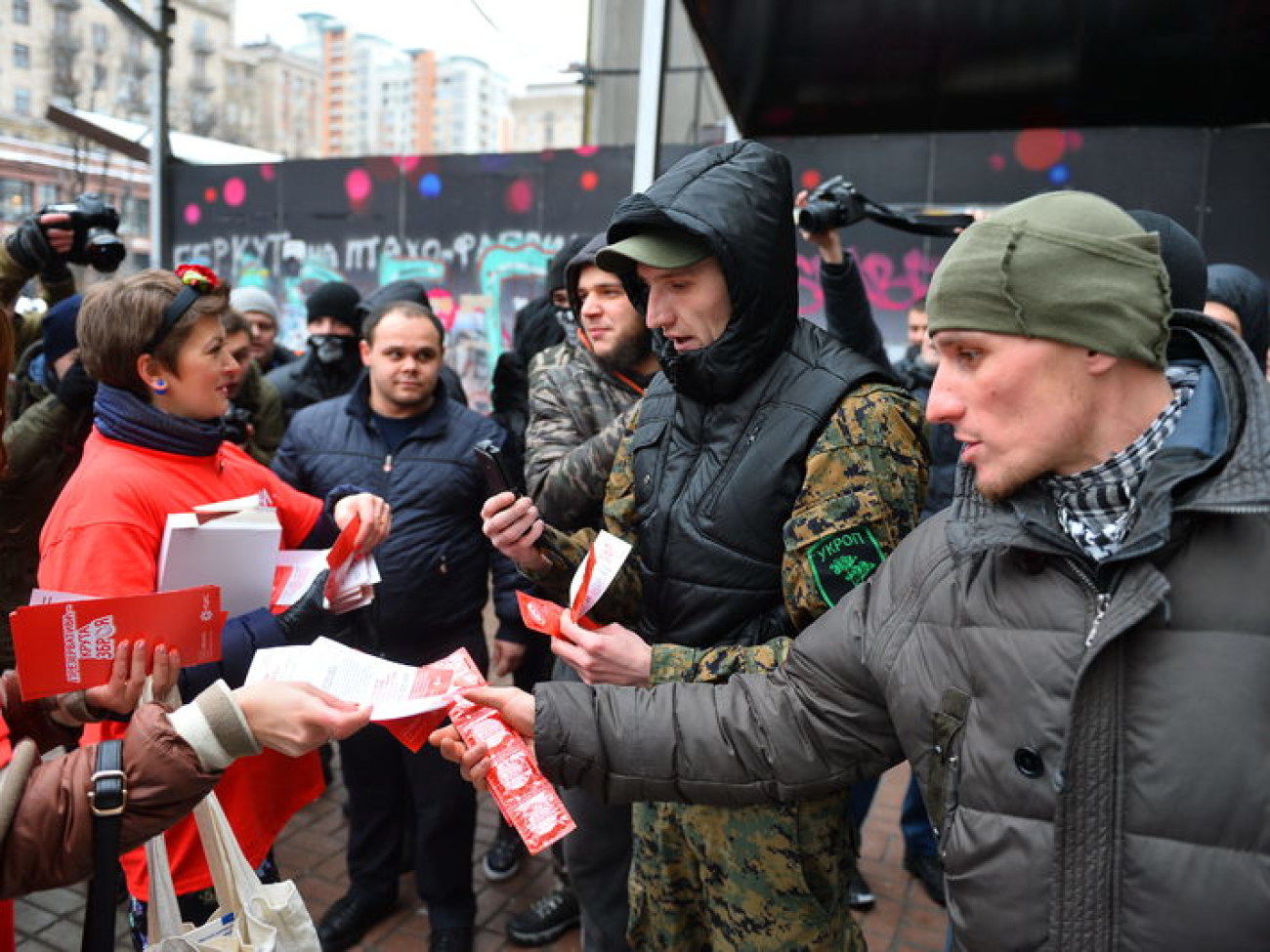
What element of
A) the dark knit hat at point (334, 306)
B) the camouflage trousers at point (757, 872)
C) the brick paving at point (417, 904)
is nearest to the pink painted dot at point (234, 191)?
the dark knit hat at point (334, 306)

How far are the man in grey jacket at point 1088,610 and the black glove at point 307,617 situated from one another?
153 centimetres

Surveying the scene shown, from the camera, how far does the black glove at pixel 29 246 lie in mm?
3283

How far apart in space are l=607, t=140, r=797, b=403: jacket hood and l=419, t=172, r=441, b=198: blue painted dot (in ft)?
24.0

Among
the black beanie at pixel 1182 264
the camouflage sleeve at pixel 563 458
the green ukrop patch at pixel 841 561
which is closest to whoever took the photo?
the green ukrop patch at pixel 841 561

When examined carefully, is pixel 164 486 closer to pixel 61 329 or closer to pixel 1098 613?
pixel 61 329

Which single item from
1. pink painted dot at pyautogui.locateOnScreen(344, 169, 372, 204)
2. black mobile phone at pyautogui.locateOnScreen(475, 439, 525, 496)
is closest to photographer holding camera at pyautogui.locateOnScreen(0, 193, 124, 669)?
black mobile phone at pyautogui.locateOnScreen(475, 439, 525, 496)

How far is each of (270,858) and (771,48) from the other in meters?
5.24

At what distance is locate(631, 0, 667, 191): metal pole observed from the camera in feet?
16.2

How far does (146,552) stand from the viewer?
2.13 m

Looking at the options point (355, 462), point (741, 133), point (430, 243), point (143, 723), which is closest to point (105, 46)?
point (430, 243)

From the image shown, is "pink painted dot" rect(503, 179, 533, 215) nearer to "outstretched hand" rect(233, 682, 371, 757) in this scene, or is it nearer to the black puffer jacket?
the black puffer jacket

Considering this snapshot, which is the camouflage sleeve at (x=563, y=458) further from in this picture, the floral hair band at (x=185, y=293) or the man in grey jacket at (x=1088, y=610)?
the man in grey jacket at (x=1088, y=610)

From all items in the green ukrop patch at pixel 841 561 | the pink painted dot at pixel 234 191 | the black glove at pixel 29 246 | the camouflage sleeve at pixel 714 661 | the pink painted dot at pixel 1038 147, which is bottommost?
the camouflage sleeve at pixel 714 661

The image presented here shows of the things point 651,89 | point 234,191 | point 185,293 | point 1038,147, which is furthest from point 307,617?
point 234,191
